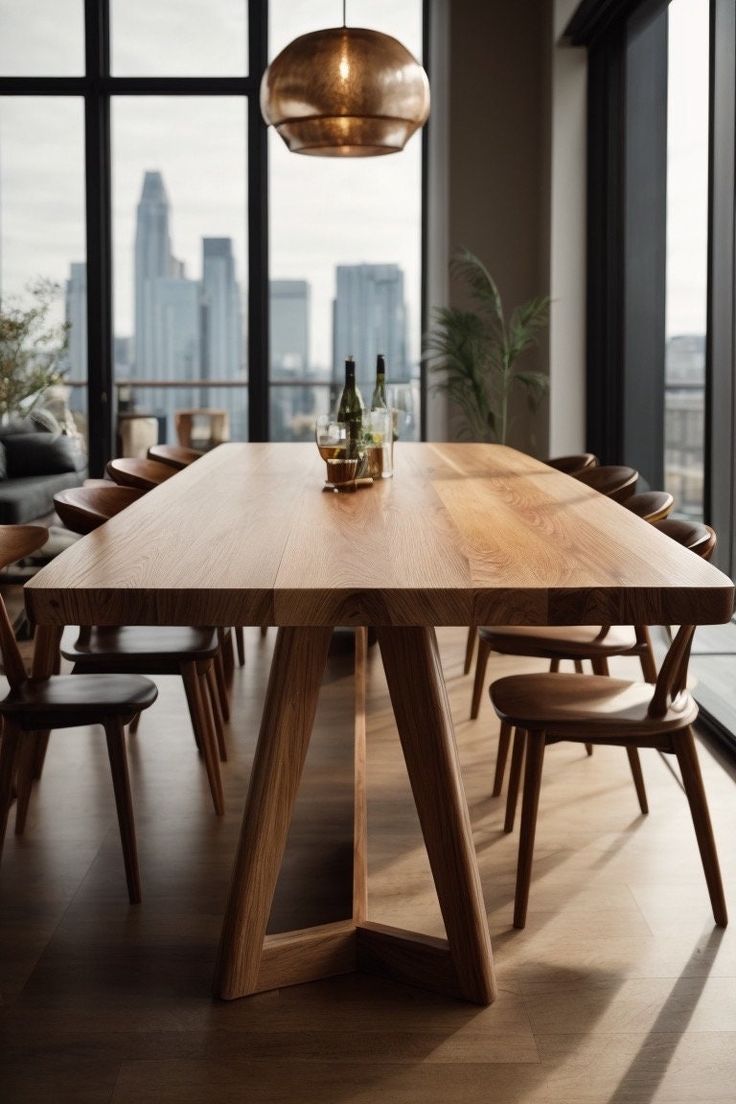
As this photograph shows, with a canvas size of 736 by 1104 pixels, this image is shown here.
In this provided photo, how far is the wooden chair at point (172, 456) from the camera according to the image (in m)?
4.70

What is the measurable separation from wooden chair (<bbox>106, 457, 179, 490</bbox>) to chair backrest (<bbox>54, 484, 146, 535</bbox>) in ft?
1.06

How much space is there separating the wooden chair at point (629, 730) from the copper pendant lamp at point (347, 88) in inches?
58.4

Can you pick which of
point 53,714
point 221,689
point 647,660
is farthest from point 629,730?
point 221,689

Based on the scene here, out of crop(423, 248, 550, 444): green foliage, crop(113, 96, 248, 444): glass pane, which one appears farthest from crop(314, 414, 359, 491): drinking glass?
crop(113, 96, 248, 444): glass pane

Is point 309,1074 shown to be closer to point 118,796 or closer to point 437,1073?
point 437,1073

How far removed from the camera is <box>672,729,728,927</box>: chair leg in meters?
2.38

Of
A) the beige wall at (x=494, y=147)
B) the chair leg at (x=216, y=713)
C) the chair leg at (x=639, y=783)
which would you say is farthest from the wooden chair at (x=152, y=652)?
the beige wall at (x=494, y=147)

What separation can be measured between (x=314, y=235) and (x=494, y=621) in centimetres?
616

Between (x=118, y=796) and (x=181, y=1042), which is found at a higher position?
(x=118, y=796)

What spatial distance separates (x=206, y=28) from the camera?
289 inches

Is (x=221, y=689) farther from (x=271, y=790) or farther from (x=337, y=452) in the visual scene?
(x=271, y=790)

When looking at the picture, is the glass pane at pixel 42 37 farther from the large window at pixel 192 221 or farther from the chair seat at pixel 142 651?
the chair seat at pixel 142 651

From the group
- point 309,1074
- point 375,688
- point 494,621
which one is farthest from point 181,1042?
point 375,688

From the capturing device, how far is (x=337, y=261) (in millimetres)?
7508
